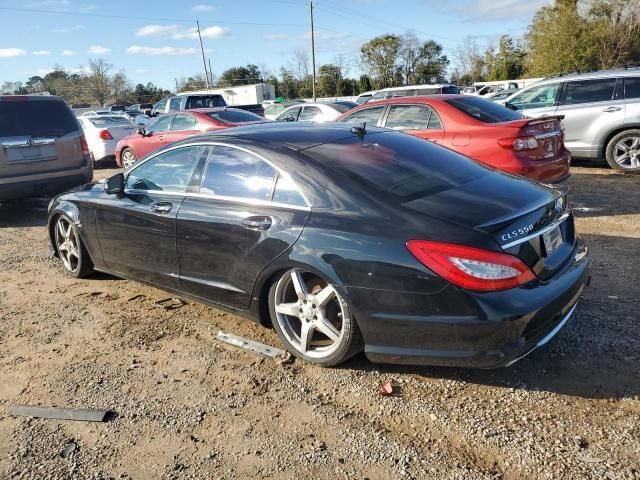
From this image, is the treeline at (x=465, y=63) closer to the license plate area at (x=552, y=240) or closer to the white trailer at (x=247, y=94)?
the white trailer at (x=247, y=94)

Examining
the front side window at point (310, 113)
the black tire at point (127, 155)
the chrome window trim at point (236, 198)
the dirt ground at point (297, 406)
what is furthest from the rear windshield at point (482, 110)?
the black tire at point (127, 155)

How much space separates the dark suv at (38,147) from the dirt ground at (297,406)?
3.90 m

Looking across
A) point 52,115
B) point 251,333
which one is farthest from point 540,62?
point 251,333

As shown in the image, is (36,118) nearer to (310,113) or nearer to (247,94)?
(310,113)

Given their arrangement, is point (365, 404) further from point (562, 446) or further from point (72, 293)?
point (72, 293)

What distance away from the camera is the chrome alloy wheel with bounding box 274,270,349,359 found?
3.12 meters

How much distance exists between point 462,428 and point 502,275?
81 centimetres

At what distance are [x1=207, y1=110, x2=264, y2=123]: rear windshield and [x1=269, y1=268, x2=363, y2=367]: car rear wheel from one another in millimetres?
7630

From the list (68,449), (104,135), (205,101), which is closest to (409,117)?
(68,449)

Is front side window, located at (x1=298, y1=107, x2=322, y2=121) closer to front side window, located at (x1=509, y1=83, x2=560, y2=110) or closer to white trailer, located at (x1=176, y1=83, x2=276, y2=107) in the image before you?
front side window, located at (x1=509, y1=83, x2=560, y2=110)

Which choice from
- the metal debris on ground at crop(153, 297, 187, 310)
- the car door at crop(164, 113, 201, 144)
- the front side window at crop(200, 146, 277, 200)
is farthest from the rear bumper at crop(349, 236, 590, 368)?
the car door at crop(164, 113, 201, 144)

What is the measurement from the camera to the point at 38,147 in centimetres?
745

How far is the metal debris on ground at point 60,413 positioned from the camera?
114 inches

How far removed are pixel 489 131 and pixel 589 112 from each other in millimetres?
3808
